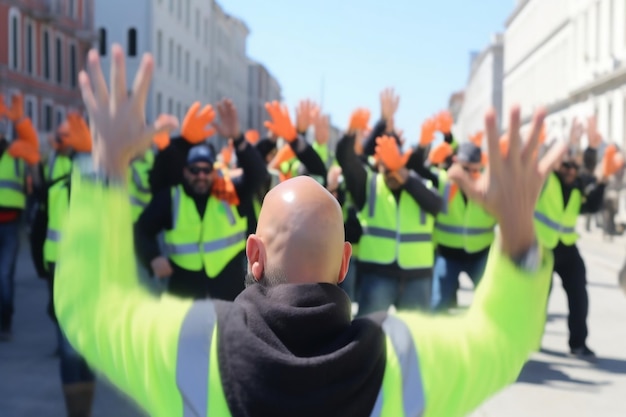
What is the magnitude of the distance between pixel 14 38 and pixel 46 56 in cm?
416

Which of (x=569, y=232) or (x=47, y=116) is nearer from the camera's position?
(x=569, y=232)

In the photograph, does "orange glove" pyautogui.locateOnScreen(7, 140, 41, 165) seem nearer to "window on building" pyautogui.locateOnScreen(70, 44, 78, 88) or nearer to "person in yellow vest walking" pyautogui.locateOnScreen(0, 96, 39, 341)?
"person in yellow vest walking" pyautogui.locateOnScreen(0, 96, 39, 341)

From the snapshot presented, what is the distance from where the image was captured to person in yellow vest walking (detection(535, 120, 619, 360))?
7609mm

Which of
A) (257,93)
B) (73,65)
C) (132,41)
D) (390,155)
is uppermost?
(257,93)

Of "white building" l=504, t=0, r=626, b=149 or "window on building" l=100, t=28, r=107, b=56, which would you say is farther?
"window on building" l=100, t=28, r=107, b=56

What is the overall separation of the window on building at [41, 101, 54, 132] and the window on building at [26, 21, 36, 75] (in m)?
1.67

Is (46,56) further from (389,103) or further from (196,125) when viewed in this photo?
(196,125)

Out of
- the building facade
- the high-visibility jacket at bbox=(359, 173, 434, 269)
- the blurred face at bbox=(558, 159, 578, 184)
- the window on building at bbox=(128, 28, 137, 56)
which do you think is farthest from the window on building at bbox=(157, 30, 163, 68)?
the high-visibility jacket at bbox=(359, 173, 434, 269)

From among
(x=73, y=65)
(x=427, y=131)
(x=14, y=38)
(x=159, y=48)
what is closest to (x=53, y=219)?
(x=427, y=131)

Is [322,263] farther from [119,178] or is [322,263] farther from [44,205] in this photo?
[44,205]

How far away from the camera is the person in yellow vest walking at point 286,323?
5.54 feet

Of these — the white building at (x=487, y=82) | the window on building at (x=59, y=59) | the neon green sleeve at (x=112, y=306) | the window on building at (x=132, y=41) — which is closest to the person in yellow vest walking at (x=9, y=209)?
the neon green sleeve at (x=112, y=306)

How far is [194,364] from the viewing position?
1.78 m

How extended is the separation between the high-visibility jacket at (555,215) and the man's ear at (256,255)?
5990mm
